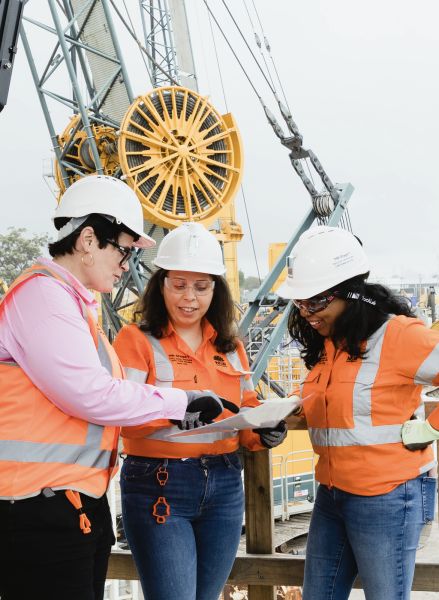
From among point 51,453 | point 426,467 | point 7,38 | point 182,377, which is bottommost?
point 426,467

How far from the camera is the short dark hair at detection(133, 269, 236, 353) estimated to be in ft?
6.86

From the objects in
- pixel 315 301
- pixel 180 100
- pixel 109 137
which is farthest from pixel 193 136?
pixel 315 301

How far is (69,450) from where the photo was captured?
1.47 meters

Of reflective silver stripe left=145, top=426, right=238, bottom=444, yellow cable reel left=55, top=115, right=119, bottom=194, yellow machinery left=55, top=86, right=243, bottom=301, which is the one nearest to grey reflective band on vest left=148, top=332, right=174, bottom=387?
reflective silver stripe left=145, top=426, right=238, bottom=444

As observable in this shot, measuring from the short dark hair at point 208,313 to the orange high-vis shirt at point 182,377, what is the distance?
21 millimetres

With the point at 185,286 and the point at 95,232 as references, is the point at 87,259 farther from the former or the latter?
the point at 185,286

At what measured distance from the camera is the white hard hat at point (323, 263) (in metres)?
1.89

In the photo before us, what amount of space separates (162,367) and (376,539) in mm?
728

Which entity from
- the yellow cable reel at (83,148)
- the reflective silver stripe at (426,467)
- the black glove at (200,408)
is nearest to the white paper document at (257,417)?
the black glove at (200,408)

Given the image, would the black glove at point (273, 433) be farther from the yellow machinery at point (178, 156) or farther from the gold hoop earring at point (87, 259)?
the yellow machinery at point (178, 156)

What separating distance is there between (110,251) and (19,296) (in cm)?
26

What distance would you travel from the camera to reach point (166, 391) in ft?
5.35

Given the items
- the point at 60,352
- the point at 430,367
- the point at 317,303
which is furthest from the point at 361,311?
the point at 60,352

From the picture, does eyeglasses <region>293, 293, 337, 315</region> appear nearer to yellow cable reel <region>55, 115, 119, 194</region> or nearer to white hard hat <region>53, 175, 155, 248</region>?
white hard hat <region>53, 175, 155, 248</region>
